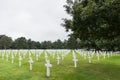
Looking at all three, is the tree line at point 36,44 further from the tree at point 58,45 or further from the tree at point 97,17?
the tree at point 97,17

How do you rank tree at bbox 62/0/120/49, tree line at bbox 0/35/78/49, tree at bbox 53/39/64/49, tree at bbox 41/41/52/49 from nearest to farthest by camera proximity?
tree at bbox 62/0/120/49, tree line at bbox 0/35/78/49, tree at bbox 41/41/52/49, tree at bbox 53/39/64/49

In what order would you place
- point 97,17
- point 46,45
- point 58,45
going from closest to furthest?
1. point 97,17
2. point 46,45
3. point 58,45

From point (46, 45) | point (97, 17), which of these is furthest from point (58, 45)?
point (97, 17)

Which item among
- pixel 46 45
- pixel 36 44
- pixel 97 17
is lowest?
pixel 97 17

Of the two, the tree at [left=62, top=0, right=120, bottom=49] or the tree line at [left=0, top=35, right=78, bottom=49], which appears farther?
the tree line at [left=0, top=35, right=78, bottom=49]

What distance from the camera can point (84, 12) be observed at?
16.9m

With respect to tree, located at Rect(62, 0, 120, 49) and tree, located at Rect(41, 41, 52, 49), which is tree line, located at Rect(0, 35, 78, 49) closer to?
tree, located at Rect(41, 41, 52, 49)

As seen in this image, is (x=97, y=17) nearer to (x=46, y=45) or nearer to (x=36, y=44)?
(x=36, y=44)

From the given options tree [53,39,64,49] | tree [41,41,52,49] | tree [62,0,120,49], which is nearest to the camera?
tree [62,0,120,49]

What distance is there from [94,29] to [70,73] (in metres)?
3.71

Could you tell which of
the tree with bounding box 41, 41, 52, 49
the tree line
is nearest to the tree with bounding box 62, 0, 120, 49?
the tree line

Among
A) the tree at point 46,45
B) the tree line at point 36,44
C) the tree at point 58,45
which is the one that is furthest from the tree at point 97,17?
the tree at point 58,45

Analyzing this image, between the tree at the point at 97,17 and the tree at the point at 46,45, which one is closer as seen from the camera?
the tree at the point at 97,17

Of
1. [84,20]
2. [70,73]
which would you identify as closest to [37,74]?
[70,73]
